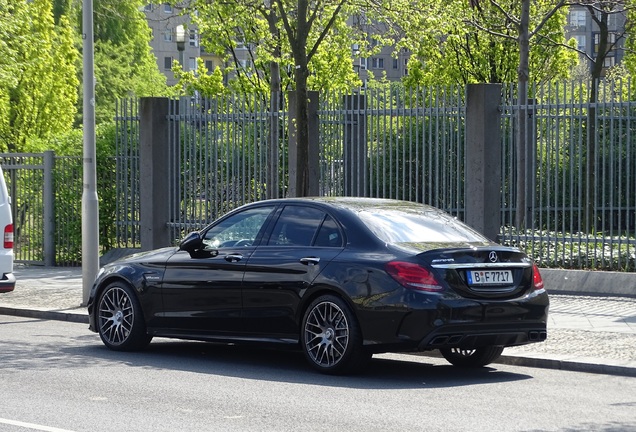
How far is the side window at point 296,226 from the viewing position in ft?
36.7

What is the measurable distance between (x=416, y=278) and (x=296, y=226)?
154 centimetres

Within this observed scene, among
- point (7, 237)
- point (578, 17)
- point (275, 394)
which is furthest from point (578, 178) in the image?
point (578, 17)

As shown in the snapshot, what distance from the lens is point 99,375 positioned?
10.7 meters

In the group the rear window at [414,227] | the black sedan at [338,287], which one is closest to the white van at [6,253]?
the black sedan at [338,287]

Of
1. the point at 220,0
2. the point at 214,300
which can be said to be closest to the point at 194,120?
the point at 220,0

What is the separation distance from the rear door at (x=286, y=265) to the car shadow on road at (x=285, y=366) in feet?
1.15

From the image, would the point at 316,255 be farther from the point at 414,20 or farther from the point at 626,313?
the point at 414,20

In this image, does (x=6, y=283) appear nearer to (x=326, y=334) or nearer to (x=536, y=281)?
(x=326, y=334)

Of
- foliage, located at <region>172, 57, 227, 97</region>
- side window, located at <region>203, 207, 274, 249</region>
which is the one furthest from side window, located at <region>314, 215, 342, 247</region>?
foliage, located at <region>172, 57, 227, 97</region>

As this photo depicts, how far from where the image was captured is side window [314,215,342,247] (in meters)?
10.9

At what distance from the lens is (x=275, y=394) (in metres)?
9.70

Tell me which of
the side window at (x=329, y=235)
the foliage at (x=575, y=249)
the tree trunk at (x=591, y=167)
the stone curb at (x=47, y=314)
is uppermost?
the tree trunk at (x=591, y=167)

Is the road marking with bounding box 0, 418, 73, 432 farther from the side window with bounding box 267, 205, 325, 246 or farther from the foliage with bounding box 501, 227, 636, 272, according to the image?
the foliage with bounding box 501, 227, 636, 272

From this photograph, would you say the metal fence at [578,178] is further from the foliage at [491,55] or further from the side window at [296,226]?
the foliage at [491,55]
